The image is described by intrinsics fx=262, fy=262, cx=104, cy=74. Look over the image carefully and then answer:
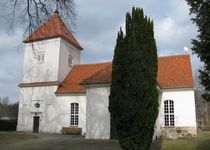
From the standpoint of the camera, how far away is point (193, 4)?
1276 cm

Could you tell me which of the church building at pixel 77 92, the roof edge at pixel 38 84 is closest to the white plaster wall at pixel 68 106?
the church building at pixel 77 92

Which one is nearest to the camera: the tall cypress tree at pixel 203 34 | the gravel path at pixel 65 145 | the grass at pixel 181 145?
the tall cypress tree at pixel 203 34

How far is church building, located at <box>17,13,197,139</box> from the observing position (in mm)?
22391

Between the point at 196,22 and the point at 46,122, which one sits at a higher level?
the point at 196,22

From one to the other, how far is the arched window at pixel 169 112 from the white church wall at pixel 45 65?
13367 millimetres

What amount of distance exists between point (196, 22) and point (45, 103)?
2241cm

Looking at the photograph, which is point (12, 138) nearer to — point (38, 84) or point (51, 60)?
point (38, 84)

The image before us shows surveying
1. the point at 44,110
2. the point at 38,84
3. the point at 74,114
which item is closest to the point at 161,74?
the point at 74,114

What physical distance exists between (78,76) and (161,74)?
1025 centimetres

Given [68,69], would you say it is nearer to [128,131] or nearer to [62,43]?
[62,43]

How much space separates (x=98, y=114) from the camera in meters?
22.0

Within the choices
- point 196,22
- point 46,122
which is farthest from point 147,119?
point 46,122

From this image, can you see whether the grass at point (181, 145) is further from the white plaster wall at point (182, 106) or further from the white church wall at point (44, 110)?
the white church wall at point (44, 110)

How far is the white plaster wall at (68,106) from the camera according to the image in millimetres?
28703
